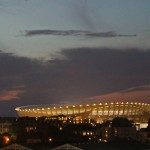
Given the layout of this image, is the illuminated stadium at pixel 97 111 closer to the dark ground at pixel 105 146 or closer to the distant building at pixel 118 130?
the distant building at pixel 118 130

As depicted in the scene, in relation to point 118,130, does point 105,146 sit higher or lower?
lower

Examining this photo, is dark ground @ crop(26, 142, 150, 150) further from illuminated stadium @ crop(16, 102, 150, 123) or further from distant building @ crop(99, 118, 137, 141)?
illuminated stadium @ crop(16, 102, 150, 123)

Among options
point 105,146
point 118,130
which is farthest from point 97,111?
point 105,146

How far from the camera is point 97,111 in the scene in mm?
64125

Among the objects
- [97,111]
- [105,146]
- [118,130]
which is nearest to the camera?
[105,146]

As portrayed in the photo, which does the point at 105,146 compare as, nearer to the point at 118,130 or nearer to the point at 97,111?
the point at 118,130

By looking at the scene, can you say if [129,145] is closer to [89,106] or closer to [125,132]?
[125,132]

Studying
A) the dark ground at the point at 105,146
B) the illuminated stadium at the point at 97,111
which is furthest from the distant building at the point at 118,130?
the illuminated stadium at the point at 97,111

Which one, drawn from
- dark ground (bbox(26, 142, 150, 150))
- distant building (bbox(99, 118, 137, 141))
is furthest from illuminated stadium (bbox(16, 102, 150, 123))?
dark ground (bbox(26, 142, 150, 150))

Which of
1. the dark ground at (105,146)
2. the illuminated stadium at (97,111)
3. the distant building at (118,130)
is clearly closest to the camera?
the dark ground at (105,146)

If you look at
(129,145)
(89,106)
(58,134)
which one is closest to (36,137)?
(58,134)

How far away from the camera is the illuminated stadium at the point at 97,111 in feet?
206

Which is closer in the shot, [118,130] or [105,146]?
[105,146]

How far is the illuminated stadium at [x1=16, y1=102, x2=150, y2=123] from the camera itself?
62906mm
